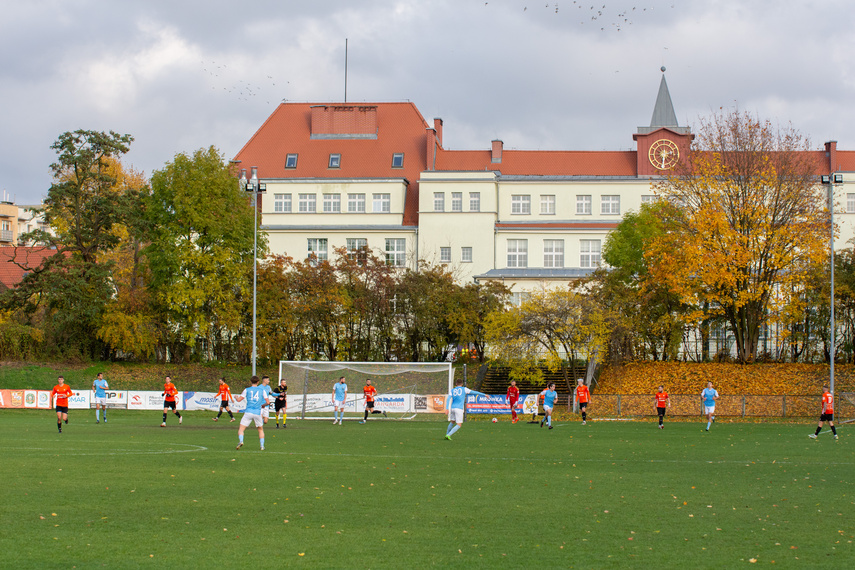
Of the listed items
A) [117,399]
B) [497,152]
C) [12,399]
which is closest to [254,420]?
[117,399]

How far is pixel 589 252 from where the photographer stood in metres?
69.7

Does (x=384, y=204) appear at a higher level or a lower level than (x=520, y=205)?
lower

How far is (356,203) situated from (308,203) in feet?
13.1

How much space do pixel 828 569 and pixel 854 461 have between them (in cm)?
1303

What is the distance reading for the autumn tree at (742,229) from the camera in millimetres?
48312

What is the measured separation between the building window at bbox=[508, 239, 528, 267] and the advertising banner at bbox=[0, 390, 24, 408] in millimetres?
37568

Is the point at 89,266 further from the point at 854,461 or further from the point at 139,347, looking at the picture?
the point at 854,461

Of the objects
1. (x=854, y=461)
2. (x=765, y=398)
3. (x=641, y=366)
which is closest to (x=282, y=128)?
(x=641, y=366)

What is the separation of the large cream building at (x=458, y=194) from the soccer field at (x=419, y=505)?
45.2 m

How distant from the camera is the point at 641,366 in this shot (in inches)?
2077

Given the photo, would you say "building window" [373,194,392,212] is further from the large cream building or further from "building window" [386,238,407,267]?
"building window" [386,238,407,267]

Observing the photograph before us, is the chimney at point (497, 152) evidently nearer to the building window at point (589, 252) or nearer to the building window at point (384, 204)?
the building window at point (384, 204)

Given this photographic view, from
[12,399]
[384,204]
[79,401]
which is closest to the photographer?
[12,399]

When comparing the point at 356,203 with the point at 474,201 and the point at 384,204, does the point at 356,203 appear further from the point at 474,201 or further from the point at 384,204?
the point at 474,201
